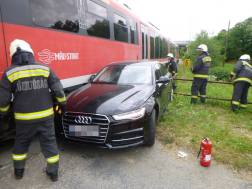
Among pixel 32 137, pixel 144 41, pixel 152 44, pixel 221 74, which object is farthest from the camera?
pixel 221 74

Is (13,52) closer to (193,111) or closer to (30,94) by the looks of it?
(30,94)

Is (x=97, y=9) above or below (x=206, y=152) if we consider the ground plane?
above

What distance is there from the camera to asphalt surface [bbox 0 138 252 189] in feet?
8.48

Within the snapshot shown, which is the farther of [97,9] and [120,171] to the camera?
[97,9]

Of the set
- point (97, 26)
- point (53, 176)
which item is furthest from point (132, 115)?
point (97, 26)

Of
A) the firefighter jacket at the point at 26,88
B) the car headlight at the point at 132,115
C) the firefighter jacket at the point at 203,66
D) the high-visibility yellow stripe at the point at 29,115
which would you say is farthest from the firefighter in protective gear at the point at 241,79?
the high-visibility yellow stripe at the point at 29,115

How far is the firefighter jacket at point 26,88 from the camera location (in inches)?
89.2

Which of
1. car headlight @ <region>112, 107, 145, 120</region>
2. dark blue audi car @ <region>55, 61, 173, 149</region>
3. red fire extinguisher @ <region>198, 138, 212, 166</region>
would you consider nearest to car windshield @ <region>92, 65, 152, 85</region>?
dark blue audi car @ <region>55, 61, 173, 149</region>

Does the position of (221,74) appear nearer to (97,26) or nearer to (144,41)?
(144,41)

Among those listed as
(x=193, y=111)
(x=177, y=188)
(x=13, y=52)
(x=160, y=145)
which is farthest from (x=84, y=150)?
(x=193, y=111)

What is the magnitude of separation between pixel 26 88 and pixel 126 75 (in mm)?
2453

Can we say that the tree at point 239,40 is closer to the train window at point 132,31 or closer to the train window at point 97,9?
the train window at point 132,31

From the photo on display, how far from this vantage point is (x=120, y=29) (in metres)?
7.12

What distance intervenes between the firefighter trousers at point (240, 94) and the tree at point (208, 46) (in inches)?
940
